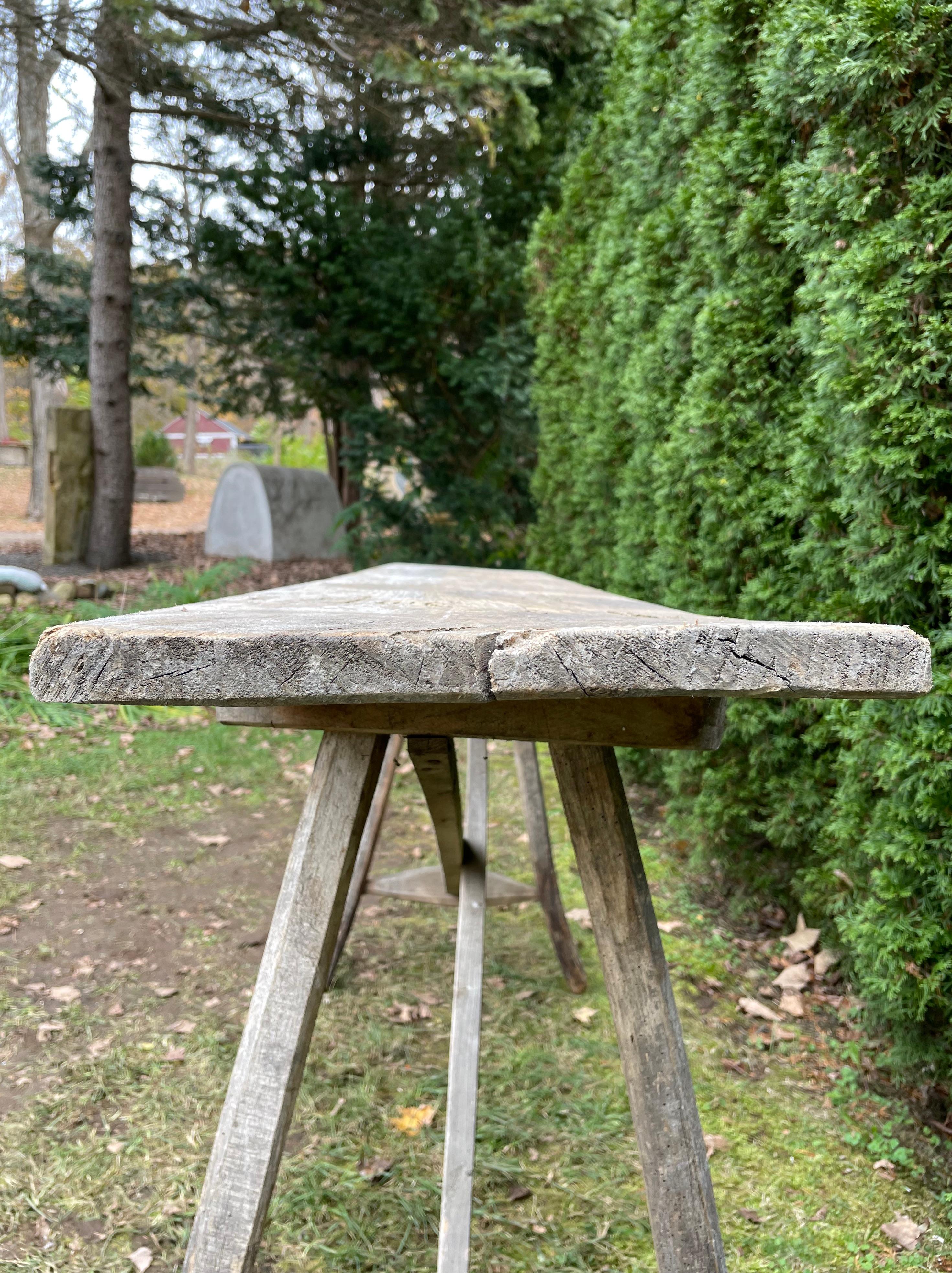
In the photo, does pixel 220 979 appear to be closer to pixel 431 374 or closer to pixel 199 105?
pixel 431 374

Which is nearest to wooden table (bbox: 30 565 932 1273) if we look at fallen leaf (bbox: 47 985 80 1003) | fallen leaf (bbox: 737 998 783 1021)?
fallen leaf (bbox: 737 998 783 1021)

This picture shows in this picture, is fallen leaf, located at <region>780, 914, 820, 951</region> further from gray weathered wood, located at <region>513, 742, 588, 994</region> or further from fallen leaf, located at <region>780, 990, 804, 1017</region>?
gray weathered wood, located at <region>513, 742, 588, 994</region>

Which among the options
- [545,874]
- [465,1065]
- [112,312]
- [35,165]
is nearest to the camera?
[465,1065]

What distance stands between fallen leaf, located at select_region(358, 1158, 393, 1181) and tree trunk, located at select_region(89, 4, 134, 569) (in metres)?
6.82

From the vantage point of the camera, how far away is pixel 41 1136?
6.51 feet

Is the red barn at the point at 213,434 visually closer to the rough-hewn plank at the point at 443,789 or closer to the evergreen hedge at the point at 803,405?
the evergreen hedge at the point at 803,405

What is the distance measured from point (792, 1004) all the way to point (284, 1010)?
1.82 meters

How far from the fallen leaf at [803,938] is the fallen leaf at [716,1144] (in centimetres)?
82

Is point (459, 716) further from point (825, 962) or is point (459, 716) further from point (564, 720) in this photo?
point (825, 962)

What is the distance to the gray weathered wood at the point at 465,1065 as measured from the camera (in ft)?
4.64

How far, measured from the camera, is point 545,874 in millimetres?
2725

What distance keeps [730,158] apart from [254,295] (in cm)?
609

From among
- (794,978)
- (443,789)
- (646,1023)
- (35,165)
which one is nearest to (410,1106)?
(443,789)

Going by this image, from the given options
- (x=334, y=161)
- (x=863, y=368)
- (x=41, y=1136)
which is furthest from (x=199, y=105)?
(x=41, y=1136)
